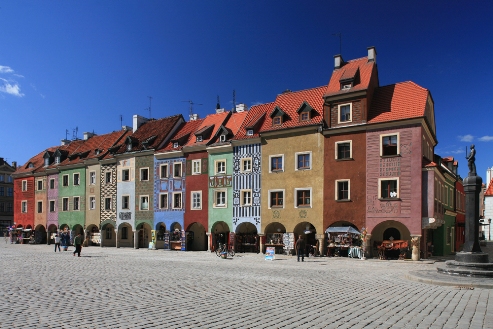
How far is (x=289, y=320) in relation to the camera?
955cm

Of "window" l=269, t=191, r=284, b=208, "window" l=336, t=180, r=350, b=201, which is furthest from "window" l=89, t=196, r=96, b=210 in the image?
"window" l=336, t=180, r=350, b=201

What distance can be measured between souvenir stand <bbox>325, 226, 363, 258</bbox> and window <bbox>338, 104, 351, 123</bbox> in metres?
7.33

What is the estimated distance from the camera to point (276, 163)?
3441 cm

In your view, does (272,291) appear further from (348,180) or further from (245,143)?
(245,143)

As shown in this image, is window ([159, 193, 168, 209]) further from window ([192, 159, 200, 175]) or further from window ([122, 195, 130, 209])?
window ([122, 195, 130, 209])

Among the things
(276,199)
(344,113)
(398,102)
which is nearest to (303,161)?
(276,199)

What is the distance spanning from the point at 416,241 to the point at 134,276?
17.8 meters

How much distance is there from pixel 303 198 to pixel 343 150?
4.51m

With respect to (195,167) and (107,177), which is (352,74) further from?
(107,177)

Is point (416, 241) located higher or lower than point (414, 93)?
lower

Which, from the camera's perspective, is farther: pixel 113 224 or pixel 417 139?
pixel 113 224

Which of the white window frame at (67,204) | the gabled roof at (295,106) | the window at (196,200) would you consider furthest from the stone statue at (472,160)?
the white window frame at (67,204)

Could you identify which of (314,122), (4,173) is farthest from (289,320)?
(4,173)

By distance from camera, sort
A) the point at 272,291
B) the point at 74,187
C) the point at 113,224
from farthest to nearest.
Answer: the point at 74,187, the point at 113,224, the point at 272,291
